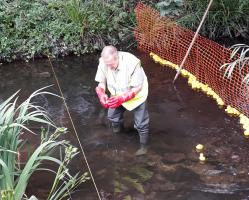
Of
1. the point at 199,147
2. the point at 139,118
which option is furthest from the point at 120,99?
the point at 199,147

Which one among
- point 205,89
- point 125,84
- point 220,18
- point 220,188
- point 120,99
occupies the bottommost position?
point 220,188

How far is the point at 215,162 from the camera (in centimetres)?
480

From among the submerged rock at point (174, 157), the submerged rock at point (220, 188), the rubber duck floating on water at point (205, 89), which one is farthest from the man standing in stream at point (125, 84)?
the rubber duck floating on water at point (205, 89)

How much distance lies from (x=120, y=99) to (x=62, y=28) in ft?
13.1

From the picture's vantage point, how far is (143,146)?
5.22 metres

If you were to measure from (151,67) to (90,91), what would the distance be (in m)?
1.21

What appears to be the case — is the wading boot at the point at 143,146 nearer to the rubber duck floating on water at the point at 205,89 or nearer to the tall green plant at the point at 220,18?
the rubber duck floating on water at the point at 205,89

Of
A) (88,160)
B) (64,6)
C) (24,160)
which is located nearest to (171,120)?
(88,160)

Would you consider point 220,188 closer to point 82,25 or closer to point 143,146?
point 143,146

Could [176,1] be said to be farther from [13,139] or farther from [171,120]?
[13,139]

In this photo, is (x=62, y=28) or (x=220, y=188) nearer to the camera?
(x=220, y=188)

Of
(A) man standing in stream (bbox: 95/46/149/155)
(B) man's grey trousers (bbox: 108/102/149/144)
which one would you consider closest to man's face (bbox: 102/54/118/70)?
(A) man standing in stream (bbox: 95/46/149/155)

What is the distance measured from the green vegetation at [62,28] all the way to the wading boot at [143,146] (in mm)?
3518

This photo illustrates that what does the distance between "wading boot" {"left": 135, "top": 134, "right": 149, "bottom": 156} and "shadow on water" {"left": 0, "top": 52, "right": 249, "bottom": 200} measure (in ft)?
0.22
